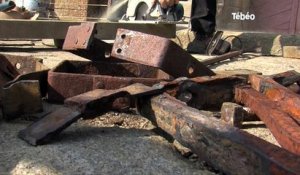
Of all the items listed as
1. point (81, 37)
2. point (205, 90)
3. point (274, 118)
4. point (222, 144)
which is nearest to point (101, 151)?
point (222, 144)

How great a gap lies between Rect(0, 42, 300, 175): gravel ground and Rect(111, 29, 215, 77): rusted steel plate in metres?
0.34

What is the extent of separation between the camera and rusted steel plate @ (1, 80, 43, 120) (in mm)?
2645

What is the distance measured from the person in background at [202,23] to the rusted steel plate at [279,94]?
296 centimetres

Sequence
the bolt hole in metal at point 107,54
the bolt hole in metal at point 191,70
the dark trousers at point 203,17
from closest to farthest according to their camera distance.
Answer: the bolt hole in metal at point 191,70
the bolt hole in metal at point 107,54
the dark trousers at point 203,17

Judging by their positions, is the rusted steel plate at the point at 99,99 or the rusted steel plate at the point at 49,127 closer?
the rusted steel plate at the point at 49,127

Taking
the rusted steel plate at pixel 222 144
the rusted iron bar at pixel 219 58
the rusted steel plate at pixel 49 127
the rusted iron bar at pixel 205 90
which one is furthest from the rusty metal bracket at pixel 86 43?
the rusted iron bar at pixel 219 58

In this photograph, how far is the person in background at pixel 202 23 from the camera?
19.7 feet

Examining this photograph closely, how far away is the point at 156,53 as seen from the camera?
287 centimetres

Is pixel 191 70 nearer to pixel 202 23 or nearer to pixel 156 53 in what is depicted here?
pixel 156 53

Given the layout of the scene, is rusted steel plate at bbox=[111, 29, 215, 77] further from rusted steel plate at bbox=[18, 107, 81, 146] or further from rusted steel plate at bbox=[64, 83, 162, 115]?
rusted steel plate at bbox=[18, 107, 81, 146]

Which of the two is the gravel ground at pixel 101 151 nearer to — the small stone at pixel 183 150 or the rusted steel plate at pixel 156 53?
the small stone at pixel 183 150

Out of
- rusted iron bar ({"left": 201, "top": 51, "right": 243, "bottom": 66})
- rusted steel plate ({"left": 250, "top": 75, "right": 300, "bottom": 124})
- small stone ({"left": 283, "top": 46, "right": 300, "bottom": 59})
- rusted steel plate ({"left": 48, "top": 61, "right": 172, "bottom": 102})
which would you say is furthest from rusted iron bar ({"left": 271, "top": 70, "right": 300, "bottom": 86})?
small stone ({"left": 283, "top": 46, "right": 300, "bottom": 59})

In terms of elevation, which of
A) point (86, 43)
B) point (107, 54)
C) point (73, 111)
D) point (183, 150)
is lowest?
point (183, 150)

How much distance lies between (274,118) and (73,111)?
2.96 ft
